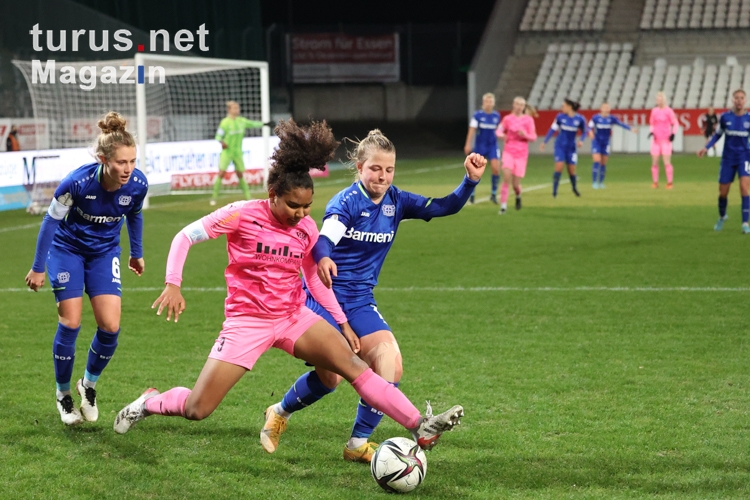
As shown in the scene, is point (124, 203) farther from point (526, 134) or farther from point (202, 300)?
point (526, 134)

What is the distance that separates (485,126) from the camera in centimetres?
1812

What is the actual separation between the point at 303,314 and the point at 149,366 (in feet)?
8.41

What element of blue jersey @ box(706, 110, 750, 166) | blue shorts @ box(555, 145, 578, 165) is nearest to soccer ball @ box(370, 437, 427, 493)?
blue jersey @ box(706, 110, 750, 166)

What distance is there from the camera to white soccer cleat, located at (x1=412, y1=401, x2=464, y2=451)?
4.20 meters

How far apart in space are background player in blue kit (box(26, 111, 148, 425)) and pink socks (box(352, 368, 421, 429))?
1783mm

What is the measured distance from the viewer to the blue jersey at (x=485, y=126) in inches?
711

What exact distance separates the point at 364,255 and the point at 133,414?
57.7 inches

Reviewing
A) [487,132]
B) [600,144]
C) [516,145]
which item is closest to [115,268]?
[516,145]

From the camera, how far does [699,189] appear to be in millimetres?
21250

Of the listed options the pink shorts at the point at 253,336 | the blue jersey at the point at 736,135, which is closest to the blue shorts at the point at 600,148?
the blue jersey at the point at 736,135

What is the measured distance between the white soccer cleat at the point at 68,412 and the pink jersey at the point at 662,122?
62.6 ft

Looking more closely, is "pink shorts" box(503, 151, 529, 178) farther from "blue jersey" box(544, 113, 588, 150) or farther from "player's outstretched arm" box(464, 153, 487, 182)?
"player's outstretched arm" box(464, 153, 487, 182)

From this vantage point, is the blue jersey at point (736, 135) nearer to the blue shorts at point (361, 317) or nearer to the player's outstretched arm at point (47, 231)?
the blue shorts at point (361, 317)

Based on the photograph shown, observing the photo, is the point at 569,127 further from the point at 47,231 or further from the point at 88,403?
the point at 47,231
